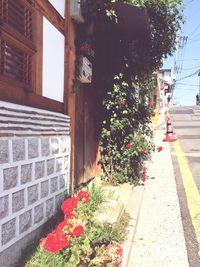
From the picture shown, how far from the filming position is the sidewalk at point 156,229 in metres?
4.36

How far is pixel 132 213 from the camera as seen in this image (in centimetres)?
594

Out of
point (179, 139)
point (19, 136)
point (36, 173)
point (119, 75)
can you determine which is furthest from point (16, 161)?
point (179, 139)

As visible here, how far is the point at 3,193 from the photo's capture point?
11.2 ft

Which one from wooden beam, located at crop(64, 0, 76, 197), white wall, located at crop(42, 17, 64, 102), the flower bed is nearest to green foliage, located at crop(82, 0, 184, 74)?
A: wooden beam, located at crop(64, 0, 76, 197)

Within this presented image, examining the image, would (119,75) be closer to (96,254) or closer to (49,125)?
(49,125)

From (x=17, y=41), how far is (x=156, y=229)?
315cm

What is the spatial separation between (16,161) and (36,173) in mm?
619

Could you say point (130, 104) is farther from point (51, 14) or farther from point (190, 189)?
point (51, 14)

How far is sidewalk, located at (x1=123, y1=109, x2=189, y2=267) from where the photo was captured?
436 cm

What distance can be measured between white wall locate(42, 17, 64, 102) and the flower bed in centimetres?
159

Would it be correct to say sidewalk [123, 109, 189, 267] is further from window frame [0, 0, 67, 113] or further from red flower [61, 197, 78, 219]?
window frame [0, 0, 67, 113]

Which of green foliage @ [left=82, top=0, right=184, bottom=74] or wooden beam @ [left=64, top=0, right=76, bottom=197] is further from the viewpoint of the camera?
green foliage @ [left=82, top=0, right=184, bottom=74]

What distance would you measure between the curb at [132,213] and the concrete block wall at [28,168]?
3.35 ft

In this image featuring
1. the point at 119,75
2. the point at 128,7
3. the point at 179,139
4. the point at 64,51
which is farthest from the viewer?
the point at 179,139
